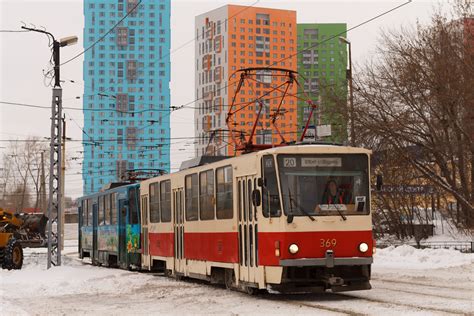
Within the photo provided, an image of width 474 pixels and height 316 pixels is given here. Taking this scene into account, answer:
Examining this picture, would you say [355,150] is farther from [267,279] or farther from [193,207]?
[193,207]

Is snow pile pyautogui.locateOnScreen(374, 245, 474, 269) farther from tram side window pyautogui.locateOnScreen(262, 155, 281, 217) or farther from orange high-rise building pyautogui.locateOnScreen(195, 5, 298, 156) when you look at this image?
orange high-rise building pyautogui.locateOnScreen(195, 5, 298, 156)

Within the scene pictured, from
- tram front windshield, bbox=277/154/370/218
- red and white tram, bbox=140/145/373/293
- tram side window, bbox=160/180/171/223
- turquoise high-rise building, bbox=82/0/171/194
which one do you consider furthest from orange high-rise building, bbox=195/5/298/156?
tram front windshield, bbox=277/154/370/218

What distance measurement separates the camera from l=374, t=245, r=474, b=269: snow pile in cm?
2549

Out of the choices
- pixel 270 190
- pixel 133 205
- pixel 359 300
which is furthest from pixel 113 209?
pixel 359 300

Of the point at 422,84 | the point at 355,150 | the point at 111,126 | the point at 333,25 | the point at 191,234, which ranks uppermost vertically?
the point at 333,25

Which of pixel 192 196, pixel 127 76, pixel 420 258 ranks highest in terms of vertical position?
pixel 127 76

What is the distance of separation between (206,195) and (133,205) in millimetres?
8712

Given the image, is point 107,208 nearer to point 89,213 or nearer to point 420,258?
point 89,213

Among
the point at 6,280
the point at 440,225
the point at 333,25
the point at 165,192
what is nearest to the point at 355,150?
the point at 165,192

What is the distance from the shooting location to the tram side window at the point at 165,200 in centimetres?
2222

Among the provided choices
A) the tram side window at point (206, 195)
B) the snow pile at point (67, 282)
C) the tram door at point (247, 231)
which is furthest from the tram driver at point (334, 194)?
the snow pile at point (67, 282)

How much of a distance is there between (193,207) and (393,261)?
10518 millimetres

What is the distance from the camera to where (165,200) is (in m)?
22.7

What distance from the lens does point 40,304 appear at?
1611cm
